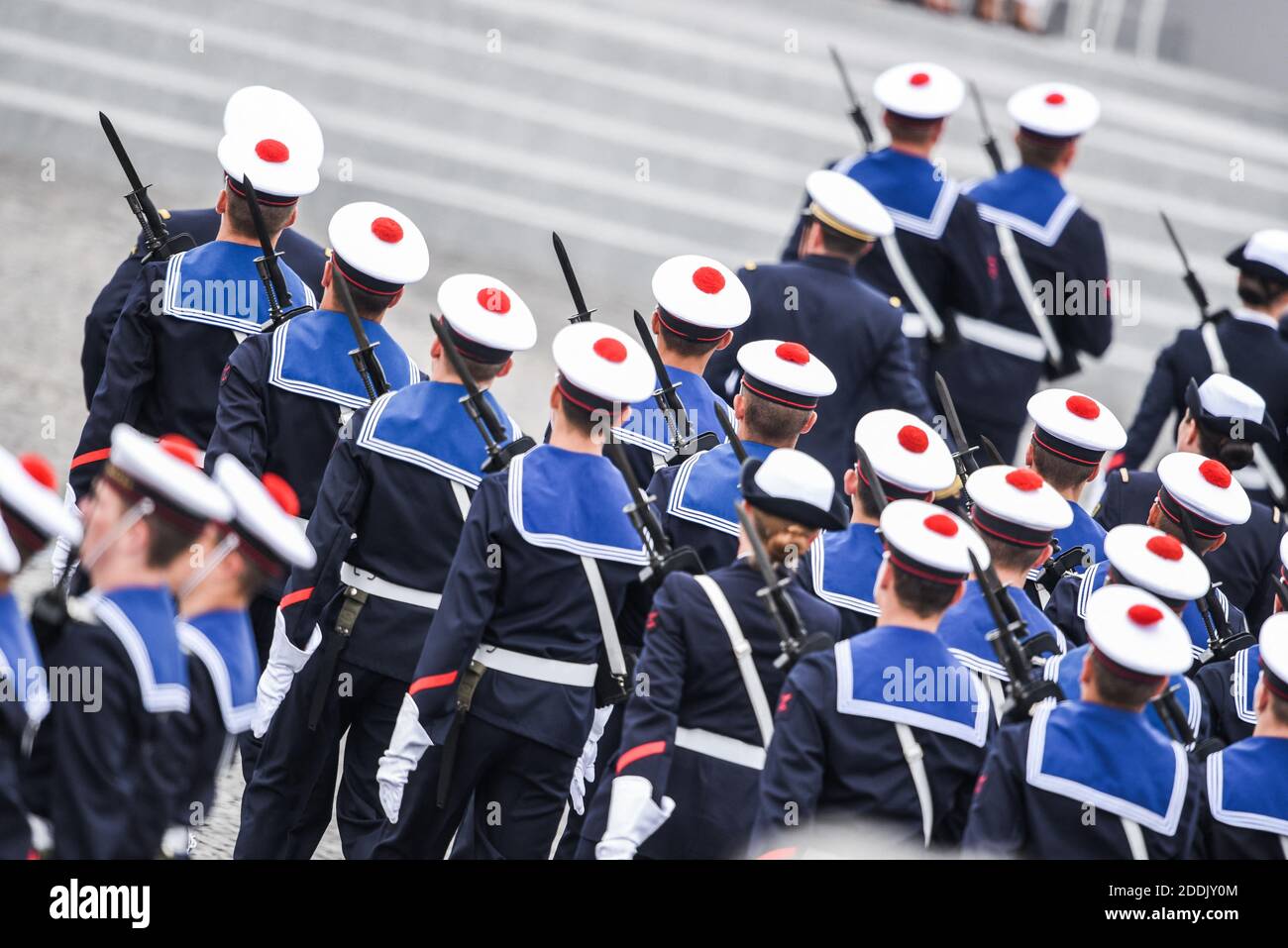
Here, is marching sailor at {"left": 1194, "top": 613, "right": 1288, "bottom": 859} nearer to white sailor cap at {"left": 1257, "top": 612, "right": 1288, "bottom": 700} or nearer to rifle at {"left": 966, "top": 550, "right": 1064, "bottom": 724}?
white sailor cap at {"left": 1257, "top": 612, "right": 1288, "bottom": 700}

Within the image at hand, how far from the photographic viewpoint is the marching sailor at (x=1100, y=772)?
167 inches

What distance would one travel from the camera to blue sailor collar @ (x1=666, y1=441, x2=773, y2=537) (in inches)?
214

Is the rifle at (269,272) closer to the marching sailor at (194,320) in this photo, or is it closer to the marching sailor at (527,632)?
the marching sailor at (194,320)

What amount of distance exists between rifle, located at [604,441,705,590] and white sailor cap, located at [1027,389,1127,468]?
1582 millimetres

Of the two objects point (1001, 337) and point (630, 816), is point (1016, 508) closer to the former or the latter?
point (630, 816)

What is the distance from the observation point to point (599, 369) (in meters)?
4.93

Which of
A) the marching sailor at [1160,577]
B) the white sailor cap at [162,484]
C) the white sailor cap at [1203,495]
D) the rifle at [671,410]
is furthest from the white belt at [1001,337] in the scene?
the white sailor cap at [162,484]

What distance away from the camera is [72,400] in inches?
374

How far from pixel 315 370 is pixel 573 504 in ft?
3.60

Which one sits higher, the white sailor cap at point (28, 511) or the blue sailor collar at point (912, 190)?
the white sailor cap at point (28, 511)

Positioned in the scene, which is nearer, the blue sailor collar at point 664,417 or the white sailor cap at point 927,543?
the white sailor cap at point 927,543

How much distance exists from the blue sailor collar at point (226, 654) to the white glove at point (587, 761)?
1662 mm

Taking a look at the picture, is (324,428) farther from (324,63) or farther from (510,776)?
(324,63)

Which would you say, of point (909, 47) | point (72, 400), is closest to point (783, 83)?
point (909, 47)
